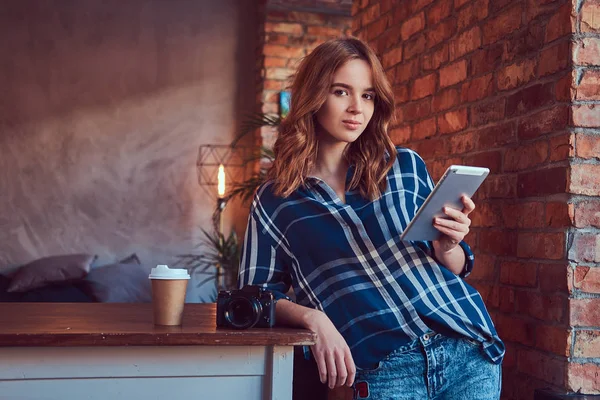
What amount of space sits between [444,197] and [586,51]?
660mm

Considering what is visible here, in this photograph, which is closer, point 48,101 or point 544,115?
point 544,115

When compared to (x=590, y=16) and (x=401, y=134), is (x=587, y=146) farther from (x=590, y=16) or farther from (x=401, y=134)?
(x=401, y=134)

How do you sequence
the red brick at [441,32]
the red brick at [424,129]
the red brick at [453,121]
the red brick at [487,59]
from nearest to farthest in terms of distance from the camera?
the red brick at [487,59] < the red brick at [453,121] < the red brick at [441,32] < the red brick at [424,129]

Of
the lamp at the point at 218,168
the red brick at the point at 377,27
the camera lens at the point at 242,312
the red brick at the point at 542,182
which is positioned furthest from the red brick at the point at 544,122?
the lamp at the point at 218,168

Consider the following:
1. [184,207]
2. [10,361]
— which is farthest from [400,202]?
[184,207]

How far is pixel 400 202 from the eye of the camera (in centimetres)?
175

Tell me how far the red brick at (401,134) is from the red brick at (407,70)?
20 centimetres

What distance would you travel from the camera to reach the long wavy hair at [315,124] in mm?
1780

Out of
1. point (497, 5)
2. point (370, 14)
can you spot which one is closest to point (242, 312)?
point (497, 5)

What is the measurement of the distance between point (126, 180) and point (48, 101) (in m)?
0.82

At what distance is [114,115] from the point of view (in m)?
5.54

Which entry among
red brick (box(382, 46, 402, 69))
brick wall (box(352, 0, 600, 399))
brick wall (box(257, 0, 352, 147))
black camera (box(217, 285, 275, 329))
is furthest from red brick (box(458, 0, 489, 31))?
brick wall (box(257, 0, 352, 147))

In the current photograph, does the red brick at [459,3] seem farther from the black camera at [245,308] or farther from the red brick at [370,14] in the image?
the black camera at [245,308]

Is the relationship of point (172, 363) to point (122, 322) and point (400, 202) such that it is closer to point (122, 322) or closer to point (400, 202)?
point (122, 322)
